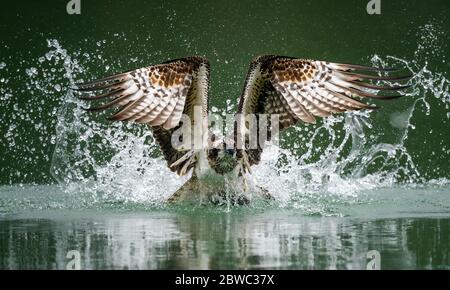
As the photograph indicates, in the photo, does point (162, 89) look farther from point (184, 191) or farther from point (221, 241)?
point (221, 241)

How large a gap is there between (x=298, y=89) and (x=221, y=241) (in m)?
2.84

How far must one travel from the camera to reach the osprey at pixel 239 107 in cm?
994

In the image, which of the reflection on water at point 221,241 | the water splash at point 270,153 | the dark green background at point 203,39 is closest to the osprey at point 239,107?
the water splash at point 270,153

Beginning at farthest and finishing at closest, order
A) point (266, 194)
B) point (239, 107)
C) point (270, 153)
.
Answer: point (270, 153)
point (266, 194)
point (239, 107)

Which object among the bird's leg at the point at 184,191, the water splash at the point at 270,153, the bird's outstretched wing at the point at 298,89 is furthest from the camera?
the water splash at the point at 270,153

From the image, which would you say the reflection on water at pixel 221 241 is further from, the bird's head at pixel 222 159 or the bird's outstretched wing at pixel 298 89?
the bird's outstretched wing at pixel 298 89

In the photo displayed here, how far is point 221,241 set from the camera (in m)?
7.94

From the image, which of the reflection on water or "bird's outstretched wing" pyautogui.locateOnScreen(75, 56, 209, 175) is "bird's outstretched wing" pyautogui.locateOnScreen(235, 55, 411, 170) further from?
the reflection on water

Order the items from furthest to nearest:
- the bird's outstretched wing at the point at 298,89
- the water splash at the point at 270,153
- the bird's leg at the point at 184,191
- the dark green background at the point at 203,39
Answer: the dark green background at the point at 203,39
the water splash at the point at 270,153
the bird's leg at the point at 184,191
the bird's outstretched wing at the point at 298,89

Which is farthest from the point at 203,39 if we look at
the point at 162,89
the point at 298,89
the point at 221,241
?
the point at 221,241

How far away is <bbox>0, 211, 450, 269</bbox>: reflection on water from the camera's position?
23.1 feet

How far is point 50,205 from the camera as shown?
10.3 m

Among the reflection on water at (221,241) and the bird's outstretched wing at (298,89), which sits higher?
the bird's outstretched wing at (298,89)
